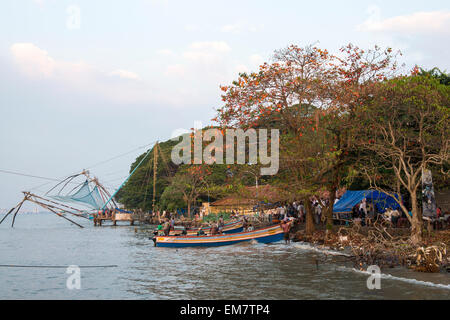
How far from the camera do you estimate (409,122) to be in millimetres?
19406

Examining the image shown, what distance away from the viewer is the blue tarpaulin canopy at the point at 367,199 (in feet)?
77.9

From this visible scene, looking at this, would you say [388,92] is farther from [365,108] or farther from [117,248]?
[117,248]

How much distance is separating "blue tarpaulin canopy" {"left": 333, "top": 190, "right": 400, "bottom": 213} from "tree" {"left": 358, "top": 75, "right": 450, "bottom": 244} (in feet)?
13.9

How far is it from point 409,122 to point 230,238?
1205cm

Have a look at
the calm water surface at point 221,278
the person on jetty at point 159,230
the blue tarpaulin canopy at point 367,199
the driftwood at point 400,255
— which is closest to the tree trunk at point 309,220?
the blue tarpaulin canopy at point 367,199

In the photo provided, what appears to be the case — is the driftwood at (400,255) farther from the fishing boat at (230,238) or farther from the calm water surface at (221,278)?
the fishing boat at (230,238)

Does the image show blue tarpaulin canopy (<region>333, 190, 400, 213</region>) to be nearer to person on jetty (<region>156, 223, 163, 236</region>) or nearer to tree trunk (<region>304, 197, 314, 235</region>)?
tree trunk (<region>304, 197, 314, 235</region>)

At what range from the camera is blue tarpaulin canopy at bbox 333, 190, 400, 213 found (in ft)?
77.9

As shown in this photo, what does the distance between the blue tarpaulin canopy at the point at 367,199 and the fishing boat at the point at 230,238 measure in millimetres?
4037

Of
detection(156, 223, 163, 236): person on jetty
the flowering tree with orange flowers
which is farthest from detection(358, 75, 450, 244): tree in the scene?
detection(156, 223, 163, 236): person on jetty

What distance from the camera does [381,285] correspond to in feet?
43.7

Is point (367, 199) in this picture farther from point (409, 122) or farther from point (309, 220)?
point (409, 122)

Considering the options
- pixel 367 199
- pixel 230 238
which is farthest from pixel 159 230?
pixel 367 199
